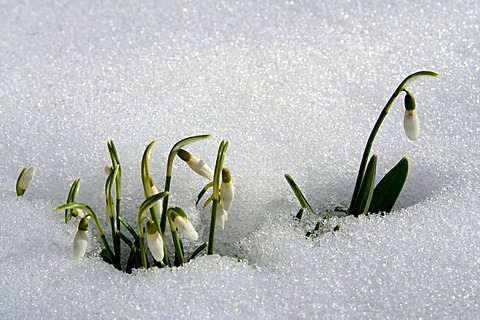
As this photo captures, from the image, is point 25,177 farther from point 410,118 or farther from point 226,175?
point 410,118

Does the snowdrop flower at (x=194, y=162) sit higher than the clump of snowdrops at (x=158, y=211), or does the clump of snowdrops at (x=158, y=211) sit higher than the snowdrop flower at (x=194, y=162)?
the snowdrop flower at (x=194, y=162)

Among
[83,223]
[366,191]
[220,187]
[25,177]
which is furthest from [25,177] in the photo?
[366,191]

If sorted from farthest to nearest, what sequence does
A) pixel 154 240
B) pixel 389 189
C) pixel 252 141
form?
pixel 252 141
pixel 389 189
pixel 154 240

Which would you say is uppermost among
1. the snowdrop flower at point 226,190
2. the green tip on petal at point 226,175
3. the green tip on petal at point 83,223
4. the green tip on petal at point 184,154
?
the green tip on petal at point 184,154

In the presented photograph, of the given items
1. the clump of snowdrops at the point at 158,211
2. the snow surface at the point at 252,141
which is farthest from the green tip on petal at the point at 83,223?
the snow surface at the point at 252,141

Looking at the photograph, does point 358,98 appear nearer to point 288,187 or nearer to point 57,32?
point 288,187

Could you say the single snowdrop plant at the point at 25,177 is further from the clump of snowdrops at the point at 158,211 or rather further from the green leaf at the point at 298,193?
the green leaf at the point at 298,193
